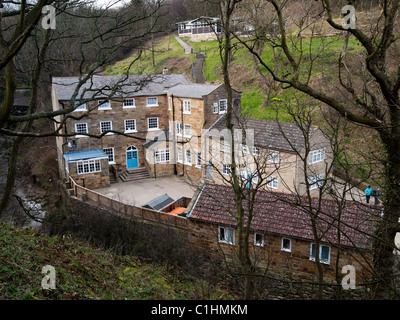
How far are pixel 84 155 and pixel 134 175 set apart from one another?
14.7ft

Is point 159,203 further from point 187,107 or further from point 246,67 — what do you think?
point 246,67

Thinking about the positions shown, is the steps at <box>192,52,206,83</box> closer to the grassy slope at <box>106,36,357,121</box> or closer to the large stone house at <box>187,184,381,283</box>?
the grassy slope at <box>106,36,357,121</box>

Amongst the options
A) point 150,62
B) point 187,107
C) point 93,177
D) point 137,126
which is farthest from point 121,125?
point 150,62

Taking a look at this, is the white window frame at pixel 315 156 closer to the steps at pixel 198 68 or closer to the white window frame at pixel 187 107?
A: the white window frame at pixel 187 107

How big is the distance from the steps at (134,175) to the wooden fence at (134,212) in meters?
5.33

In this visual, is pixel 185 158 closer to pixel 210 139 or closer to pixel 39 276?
pixel 210 139

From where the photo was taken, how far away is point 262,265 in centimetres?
1595

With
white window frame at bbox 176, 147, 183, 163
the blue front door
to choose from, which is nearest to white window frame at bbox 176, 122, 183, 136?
white window frame at bbox 176, 147, 183, 163

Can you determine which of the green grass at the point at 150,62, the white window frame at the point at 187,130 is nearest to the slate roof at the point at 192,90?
the white window frame at the point at 187,130

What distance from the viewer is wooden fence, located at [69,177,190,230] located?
18406 millimetres

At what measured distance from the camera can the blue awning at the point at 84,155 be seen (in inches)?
1043

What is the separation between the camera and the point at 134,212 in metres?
20.5
